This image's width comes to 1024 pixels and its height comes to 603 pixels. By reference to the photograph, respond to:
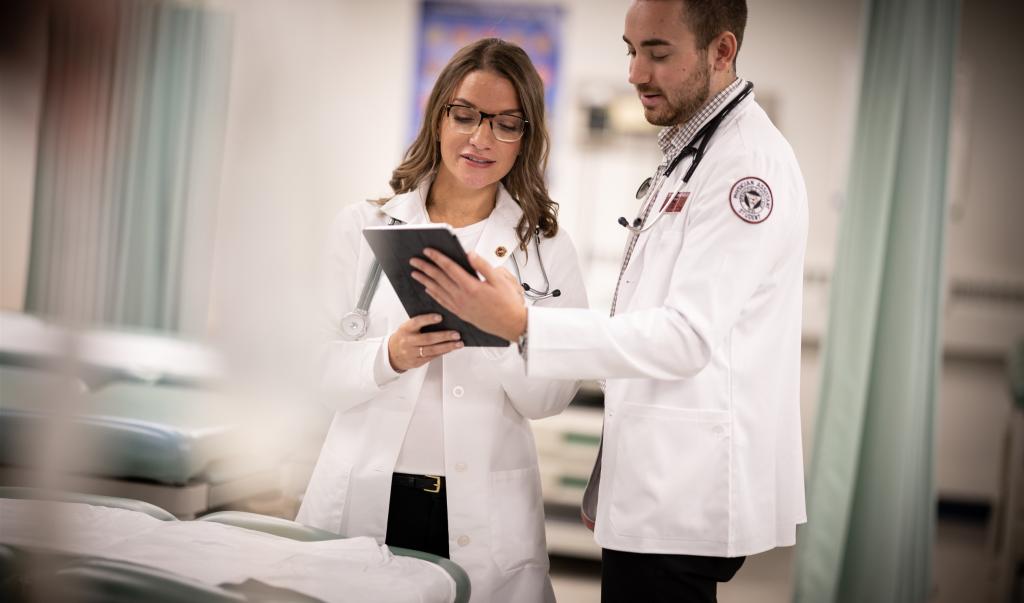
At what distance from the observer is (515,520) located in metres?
1.36

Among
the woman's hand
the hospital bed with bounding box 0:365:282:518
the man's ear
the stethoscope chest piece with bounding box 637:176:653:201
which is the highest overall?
the man's ear

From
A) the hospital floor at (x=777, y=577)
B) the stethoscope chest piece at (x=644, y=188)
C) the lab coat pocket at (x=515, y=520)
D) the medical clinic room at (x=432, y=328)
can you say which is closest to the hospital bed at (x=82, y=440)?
the medical clinic room at (x=432, y=328)

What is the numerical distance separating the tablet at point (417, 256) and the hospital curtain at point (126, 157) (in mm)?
466

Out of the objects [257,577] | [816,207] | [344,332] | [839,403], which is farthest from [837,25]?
[257,577]

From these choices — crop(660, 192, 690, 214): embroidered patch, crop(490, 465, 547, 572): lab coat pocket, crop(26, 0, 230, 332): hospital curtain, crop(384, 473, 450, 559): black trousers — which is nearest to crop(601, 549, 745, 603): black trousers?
crop(490, 465, 547, 572): lab coat pocket

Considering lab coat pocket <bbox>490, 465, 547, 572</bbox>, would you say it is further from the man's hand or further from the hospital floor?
the hospital floor

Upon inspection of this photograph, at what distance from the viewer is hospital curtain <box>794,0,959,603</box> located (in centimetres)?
230

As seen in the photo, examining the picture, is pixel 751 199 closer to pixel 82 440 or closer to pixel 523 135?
pixel 523 135

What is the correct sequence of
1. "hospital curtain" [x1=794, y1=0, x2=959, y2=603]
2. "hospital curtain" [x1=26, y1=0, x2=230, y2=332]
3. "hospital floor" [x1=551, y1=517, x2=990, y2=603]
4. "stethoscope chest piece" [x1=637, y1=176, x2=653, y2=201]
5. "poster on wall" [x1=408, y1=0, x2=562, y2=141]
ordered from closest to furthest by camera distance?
"hospital curtain" [x1=26, y1=0, x2=230, y2=332] → "stethoscope chest piece" [x1=637, y1=176, x2=653, y2=201] → "hospital curtain" [x1=794, y1=0, x2=959, y2=603] → "hospital floor" [x1=551, y1=517, x2=990, y2=603] → "poster on wall" [x1=408, y1=0, x2=562, y2=141]

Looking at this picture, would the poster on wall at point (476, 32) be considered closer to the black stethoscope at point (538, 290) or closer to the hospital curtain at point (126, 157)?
the black stethoscope at point (538, 290)

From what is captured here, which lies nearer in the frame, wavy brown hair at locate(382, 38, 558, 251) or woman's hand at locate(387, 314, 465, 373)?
woman's hand at locate(387, 314, 465, 373)

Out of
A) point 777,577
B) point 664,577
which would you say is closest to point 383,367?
point 664,577

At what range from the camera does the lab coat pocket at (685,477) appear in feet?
3.80

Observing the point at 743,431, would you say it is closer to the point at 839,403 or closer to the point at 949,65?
the point at 839,403
